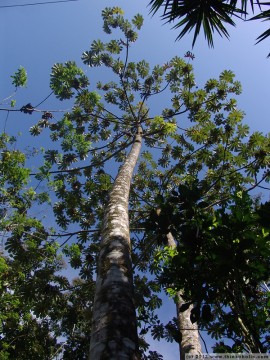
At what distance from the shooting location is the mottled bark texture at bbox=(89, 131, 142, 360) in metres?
2.51

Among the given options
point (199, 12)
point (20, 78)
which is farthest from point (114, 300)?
point (20, 78)

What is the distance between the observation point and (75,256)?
10.1 metres

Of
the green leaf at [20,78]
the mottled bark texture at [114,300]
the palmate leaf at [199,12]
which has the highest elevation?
the green leaf at [20,78]

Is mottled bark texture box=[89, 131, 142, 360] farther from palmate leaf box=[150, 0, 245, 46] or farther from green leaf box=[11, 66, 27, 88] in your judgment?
green leaf box=[11, 66, 27, 88]

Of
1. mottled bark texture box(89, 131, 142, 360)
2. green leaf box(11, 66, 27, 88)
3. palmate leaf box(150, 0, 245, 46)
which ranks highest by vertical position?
green leaf box(11, 66, 27, 88)

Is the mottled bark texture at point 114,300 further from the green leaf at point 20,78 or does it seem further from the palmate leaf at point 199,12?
the green leaf at point 20,78

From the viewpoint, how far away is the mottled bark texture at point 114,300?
2514 millimetres

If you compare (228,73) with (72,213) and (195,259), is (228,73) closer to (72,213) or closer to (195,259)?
(72,213)

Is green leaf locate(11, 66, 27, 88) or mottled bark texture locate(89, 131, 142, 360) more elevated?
green leaf locate(11, 66, 27, 88)

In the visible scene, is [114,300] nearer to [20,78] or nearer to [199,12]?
[199,12]

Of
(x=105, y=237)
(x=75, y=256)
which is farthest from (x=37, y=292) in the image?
(x=105, y=237)

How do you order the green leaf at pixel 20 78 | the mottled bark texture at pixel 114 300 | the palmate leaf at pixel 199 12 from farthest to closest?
the green leaf at pixel 20 78, the palmate leaf at pixel 199 12, the mottled bark texture at pixel 114 300

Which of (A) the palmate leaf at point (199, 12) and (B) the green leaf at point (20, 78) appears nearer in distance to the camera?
(A) the palmate leaf at point (199, 12)

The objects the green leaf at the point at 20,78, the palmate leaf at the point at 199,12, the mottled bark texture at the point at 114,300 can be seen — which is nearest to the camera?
the mottled bark texture at the point at 114,300
